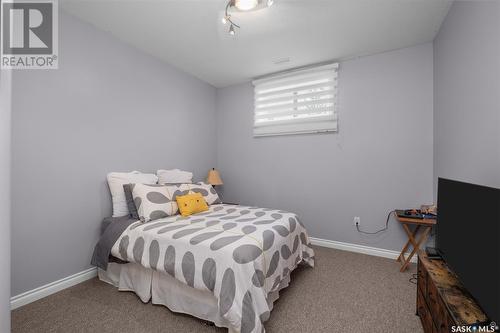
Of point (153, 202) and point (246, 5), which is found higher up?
point (246, 5)

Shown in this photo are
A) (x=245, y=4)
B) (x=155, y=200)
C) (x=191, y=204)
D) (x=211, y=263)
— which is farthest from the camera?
(x=191, y=204)

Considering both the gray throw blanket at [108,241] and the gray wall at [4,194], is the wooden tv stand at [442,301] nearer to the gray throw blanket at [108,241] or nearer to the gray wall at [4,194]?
the gray wall at [4,194]

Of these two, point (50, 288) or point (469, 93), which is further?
point (50, 288)

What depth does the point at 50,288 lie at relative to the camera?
200 centimetres

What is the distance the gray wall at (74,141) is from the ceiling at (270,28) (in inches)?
13.8

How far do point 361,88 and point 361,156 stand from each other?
0.92 metres

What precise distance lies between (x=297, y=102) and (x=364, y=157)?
1.25 meters

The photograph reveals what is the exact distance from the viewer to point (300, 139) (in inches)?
132

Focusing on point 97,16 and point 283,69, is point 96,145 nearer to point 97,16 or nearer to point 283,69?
point 97,16

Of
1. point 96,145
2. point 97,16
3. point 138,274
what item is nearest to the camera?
point 138,274

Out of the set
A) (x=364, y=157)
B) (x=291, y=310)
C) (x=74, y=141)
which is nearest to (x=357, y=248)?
(x=364, y=157)

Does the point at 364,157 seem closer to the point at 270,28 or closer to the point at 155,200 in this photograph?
the point at 270,28

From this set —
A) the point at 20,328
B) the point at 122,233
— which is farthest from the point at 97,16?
the point at 20,328

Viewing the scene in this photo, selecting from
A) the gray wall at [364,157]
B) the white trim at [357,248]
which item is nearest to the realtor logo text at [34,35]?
the gray wall at [364,157]
